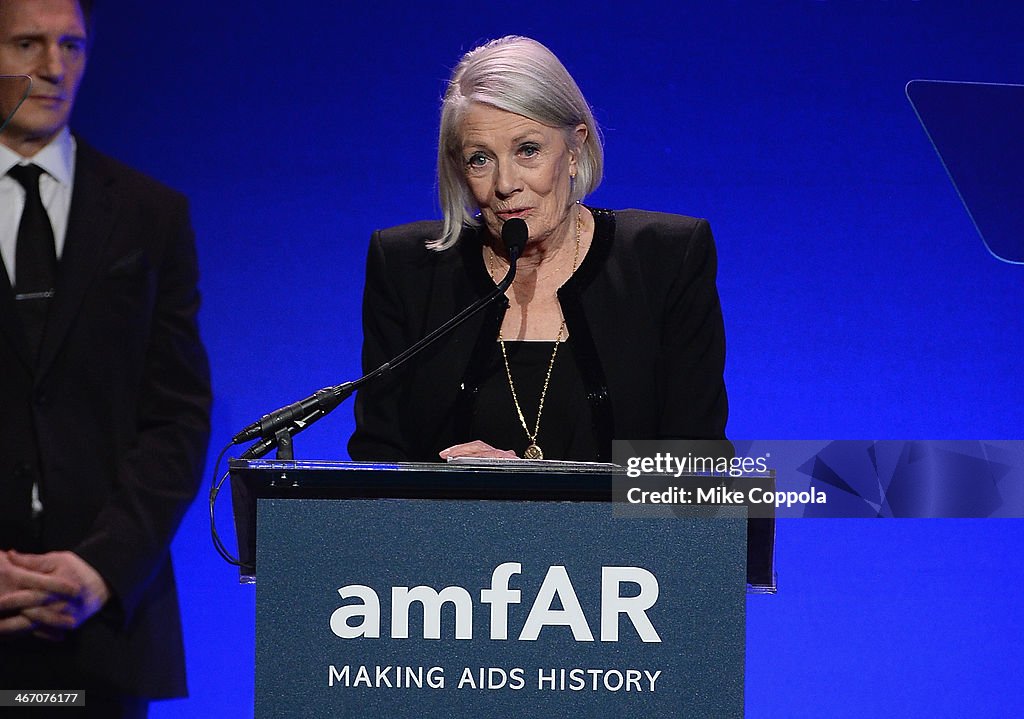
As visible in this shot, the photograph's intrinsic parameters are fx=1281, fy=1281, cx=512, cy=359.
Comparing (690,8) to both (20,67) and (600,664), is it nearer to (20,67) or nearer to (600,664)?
(20,67)

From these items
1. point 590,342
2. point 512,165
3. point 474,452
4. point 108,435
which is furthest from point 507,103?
point 108,435

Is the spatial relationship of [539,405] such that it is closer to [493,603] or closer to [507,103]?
[507,103]

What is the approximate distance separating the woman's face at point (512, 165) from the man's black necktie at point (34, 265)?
2.89ft

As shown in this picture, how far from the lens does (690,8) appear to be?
311cm

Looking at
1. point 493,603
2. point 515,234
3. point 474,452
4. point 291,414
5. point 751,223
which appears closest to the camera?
point 493,603

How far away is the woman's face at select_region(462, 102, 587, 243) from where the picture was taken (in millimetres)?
2143

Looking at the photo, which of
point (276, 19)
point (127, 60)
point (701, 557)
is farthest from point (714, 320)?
point (127, 60)

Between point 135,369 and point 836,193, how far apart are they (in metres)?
1.74

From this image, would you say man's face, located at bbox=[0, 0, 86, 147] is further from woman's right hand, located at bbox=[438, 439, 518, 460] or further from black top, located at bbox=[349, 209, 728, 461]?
woman's right hand, located at bbox=[438, 439, 518, 460]

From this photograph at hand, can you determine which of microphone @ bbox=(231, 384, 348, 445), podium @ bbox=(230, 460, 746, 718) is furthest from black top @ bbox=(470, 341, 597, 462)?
podium @ bbox=(230, 460, 746, 718)

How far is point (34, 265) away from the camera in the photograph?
2.49m

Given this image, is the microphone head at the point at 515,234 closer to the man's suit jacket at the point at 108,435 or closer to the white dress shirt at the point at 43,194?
the man's suit jacket at the point at 108,435

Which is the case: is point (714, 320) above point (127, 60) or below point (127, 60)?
below

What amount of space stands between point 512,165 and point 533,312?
268 millimetres
